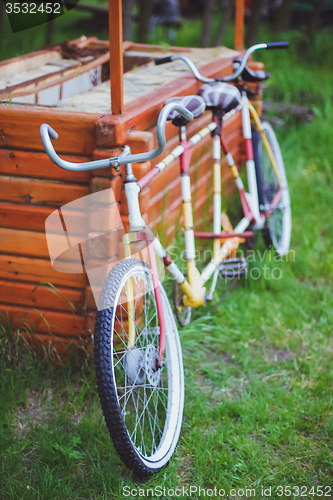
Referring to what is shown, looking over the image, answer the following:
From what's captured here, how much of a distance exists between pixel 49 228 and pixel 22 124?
0.47 m

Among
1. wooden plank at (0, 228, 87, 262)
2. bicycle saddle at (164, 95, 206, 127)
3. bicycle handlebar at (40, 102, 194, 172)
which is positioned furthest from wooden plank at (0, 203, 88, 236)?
bicycle saddle at (164, 95, 206, 127)

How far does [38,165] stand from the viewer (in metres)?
2.24

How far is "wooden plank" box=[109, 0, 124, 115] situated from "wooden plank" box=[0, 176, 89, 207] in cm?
39

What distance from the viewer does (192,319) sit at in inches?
120

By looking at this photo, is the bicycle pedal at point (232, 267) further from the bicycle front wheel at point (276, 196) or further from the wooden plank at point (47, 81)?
the wooden plank at point (47, 81)

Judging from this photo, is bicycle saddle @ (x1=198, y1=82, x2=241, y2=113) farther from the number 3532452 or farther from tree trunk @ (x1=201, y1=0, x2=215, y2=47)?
tree trunk @ (x1=201, y1=0, x2=215, y2=47)

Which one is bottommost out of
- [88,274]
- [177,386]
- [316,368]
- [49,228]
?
[316,368]

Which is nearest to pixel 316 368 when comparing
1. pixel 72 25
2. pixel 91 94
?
pixel 91 94

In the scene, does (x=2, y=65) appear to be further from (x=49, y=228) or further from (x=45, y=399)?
(x=45, y=399)

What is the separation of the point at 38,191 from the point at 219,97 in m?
1.15

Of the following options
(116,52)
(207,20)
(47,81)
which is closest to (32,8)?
(47,81)

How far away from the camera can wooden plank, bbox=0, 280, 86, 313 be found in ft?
7.86

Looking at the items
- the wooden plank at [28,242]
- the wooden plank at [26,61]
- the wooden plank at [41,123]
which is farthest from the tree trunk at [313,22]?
the wooden plank at [28,242]

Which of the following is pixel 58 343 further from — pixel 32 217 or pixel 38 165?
pixel 38 165
